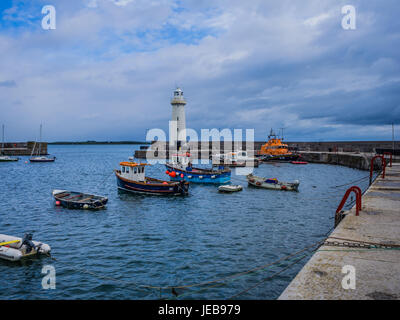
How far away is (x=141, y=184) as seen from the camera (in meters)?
27.1

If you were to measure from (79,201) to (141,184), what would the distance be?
6.49 metres

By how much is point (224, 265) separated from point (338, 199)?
17794 millimetres

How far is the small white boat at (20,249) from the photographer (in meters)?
11.7

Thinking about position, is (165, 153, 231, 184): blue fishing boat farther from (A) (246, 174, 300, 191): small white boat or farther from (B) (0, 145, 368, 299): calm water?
(B) (0, 145, 368, 299): calm water

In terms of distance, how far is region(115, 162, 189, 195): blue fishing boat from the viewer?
26.8m

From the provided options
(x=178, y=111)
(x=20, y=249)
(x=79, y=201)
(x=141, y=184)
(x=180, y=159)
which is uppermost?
(x=178, y=111)

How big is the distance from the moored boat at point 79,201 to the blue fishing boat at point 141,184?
4.86m

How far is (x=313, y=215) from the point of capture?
19719 mm

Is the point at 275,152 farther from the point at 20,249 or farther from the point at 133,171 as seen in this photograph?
the point at 20,249

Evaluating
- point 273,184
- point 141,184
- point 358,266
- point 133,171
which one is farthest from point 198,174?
point 358,266

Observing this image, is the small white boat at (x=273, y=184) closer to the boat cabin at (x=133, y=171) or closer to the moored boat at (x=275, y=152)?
the boat cabin at (x=133, y=171)

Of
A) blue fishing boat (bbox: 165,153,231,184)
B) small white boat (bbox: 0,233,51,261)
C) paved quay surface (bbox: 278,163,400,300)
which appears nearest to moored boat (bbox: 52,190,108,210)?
small white boat (bbox: 0,233,51,261)
